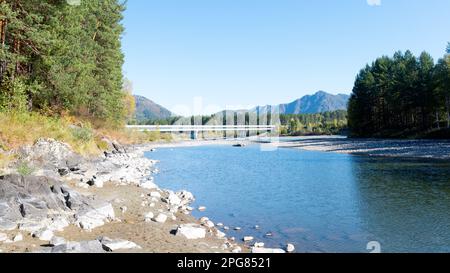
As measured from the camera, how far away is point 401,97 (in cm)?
8319

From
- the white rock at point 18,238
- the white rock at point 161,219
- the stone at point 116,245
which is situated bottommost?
the white rock at point 161,219

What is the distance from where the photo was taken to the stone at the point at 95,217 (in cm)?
1172

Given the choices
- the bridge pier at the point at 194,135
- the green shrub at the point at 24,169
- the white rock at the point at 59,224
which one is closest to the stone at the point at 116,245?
the white rock at the point at 59,224

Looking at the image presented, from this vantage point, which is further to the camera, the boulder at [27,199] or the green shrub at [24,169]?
the green shrub at [24,169]

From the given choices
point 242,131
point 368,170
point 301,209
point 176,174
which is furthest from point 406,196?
point 242,131

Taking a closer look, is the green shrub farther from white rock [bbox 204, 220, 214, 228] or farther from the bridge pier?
the bridge pier

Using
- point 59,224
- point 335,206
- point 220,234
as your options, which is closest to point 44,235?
point 59,224

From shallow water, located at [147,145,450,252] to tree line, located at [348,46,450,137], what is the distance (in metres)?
51.5

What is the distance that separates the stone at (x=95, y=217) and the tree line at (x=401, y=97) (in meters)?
71.2

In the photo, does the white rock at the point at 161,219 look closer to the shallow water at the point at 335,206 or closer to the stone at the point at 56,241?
the shallow water at the point at 335,206

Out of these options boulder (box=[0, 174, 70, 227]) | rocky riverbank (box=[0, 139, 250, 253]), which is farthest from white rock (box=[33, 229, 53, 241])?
boulder (box=[0, 174, 70, 227])

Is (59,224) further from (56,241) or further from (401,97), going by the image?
(401,97)

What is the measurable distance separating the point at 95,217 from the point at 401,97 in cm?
8545
